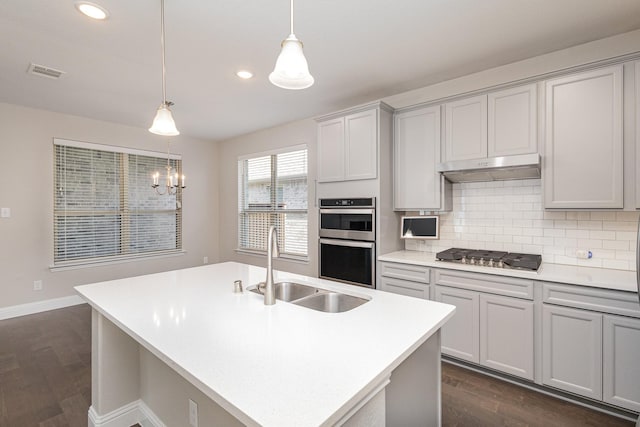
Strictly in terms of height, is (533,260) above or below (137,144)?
below

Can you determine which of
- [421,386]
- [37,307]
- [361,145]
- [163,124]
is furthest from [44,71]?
[421,386]

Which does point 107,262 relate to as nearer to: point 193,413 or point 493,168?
point 193,413

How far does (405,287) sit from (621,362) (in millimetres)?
1485

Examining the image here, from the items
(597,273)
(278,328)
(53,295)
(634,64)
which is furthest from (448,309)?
(53,295)

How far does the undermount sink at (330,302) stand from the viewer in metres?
1.83

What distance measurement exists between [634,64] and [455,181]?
4.79ft

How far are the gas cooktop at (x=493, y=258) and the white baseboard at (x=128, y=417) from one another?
8.05 ft

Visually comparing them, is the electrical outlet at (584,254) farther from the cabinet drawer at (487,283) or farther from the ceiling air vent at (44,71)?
the ceiling air vent at (44,71)

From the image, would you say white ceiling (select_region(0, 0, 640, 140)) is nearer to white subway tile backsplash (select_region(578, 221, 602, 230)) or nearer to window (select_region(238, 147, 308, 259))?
window (select_region(238, 147, 308, 259))

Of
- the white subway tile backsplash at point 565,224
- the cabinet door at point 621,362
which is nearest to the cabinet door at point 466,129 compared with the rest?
the white subway tile backsplash at point 565,224

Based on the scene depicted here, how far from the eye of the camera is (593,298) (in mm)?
2049

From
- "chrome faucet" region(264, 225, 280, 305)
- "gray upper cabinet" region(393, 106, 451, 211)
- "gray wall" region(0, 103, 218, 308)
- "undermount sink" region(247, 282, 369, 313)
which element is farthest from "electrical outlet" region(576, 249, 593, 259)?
"gray wall" region(0, 103, 218, 308)

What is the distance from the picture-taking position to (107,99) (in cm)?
367

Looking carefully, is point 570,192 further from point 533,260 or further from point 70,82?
point 70,82
